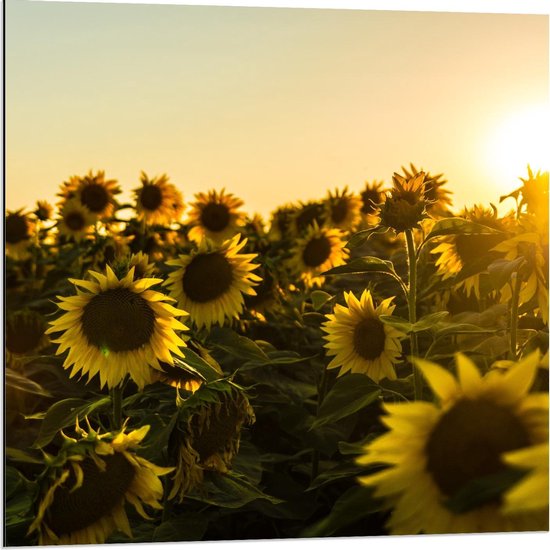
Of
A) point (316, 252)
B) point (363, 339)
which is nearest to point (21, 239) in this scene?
point (316, 252)

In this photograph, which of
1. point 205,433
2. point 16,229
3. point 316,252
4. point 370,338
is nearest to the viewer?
point 205,433

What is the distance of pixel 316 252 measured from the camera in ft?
8.14

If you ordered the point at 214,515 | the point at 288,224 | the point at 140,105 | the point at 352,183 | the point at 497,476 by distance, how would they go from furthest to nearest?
the point at 288,224, the point at 352,183, the point at 140,105, the point at 214,515, the point at 497,476

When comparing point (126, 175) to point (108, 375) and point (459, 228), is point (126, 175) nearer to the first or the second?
point (108, 375)

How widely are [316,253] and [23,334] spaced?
1.00 m

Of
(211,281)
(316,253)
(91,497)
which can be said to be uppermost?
(316,253)

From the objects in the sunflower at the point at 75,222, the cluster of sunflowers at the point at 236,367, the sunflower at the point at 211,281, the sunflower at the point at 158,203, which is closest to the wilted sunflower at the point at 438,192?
the cluster of sunflowers at the point at 236,367

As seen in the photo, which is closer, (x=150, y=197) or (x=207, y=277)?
(x=207, y=277)

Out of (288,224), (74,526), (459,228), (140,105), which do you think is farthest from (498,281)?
(288,224)

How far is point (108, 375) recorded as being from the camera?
4.75ft

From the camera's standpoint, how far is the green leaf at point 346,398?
54.6 inches

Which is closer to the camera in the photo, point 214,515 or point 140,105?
point 214,515

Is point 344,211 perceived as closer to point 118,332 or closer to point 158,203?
point 158,203

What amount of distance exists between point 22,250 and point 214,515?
4.21ft
